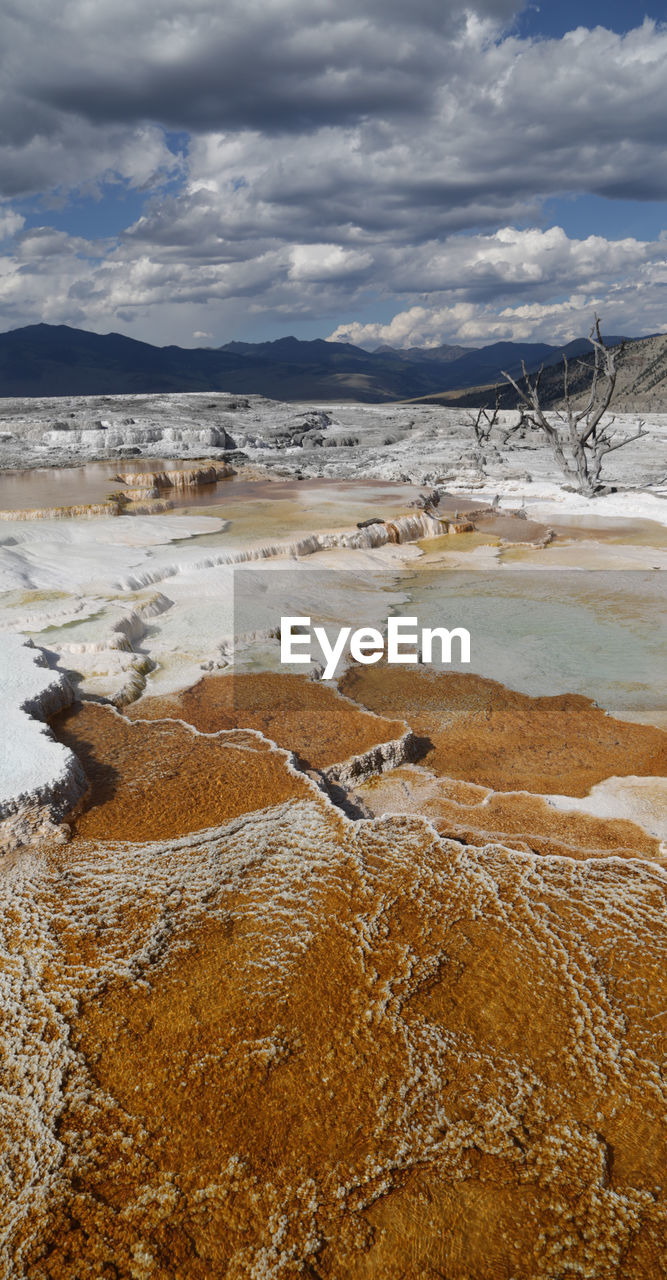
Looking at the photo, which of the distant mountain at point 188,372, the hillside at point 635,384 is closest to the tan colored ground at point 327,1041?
the hillside at point 635,384

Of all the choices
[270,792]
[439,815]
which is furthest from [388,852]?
[270,792]

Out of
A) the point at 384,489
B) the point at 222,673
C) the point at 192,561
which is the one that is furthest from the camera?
the point at 384,489

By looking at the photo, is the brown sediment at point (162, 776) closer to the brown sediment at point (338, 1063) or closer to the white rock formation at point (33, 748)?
the white rock formation at point (33, 748)

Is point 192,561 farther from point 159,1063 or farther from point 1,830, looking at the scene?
point 159,1063

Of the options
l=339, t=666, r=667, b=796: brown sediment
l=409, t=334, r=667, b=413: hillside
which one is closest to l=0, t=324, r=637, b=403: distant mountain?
l=409, t=334, r=667, b=413: hillside

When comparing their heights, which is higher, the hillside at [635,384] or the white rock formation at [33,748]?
the hillside at [635,384]

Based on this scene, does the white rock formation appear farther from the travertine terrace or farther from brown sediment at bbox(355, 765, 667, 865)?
brown sediment at bbox(355, 765, 667, 865)

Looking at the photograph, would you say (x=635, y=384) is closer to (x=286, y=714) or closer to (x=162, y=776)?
(x=286, y=714)
